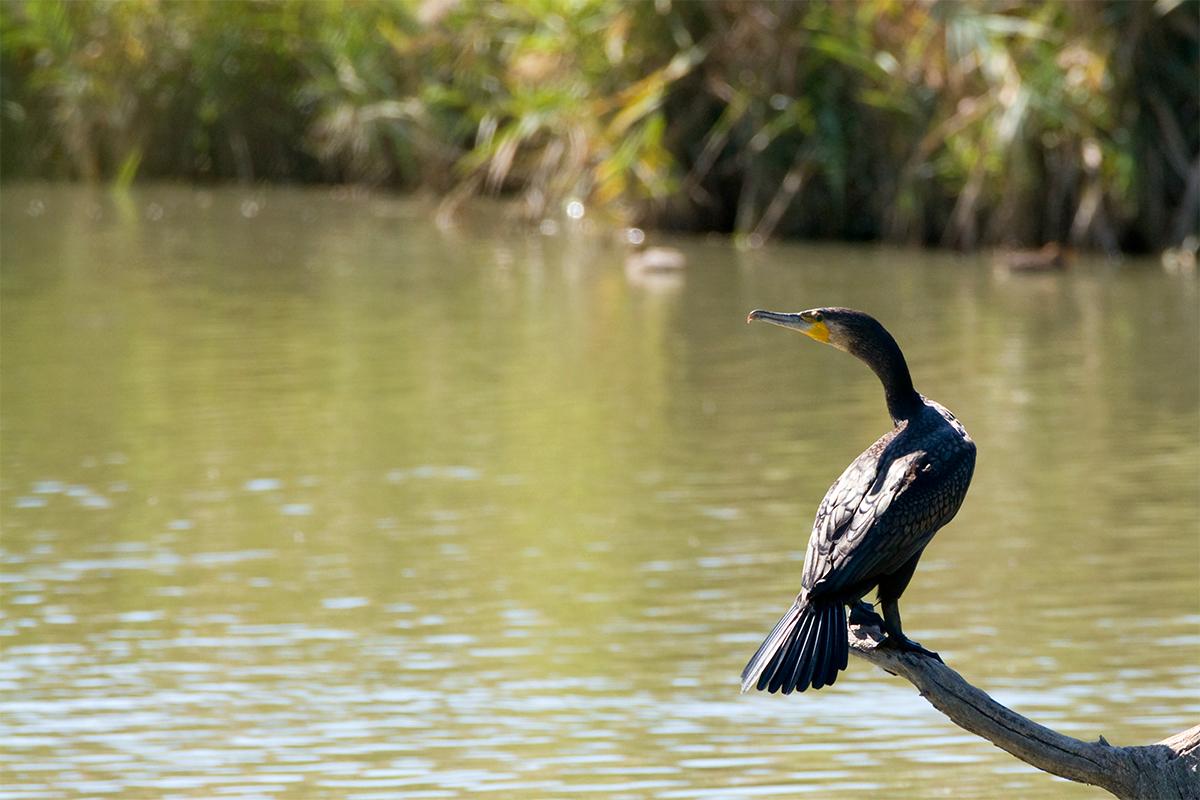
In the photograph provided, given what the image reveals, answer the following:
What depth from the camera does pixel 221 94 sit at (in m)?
25.2

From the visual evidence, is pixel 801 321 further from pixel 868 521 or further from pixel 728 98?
pixel 728 98

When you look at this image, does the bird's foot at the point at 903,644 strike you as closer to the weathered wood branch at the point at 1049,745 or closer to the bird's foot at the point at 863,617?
the weathered wood branch at the point at 1049,745

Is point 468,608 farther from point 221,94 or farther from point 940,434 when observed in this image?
point 221,94

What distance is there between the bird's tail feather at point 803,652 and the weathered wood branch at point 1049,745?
0.37 ft

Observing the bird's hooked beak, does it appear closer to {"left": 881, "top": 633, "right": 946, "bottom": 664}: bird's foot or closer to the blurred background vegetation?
{"left": 881, "top": 633, "right": 946, "bottom": 664}: bird's foot

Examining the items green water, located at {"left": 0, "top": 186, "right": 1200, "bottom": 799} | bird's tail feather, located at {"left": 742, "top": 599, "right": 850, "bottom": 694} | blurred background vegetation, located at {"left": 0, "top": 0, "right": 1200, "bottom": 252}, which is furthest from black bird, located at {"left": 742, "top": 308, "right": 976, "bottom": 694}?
blurred background vegetation, located at {"left": 0, "top": 0, "right": 1200, "bottom": 252}

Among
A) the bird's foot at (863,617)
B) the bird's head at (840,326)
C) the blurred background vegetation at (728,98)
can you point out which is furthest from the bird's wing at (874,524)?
the blurred background vegetation at (728,98)

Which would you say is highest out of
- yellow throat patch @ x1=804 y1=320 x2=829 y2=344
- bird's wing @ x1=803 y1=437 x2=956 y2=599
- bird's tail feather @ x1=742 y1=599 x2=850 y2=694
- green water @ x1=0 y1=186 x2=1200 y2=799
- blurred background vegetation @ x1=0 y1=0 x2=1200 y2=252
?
blurred background vegetation @ x1=0 y1=0 x2=1200 y2=252

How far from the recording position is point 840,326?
4.45m

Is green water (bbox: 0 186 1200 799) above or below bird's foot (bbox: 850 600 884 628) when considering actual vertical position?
below

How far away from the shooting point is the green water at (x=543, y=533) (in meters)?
6.28

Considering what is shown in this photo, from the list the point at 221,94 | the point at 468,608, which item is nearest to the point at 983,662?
the point at 468,608

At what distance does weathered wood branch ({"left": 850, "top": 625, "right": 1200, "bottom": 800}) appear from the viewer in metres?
4.10

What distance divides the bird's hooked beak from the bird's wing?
0.29 metres
